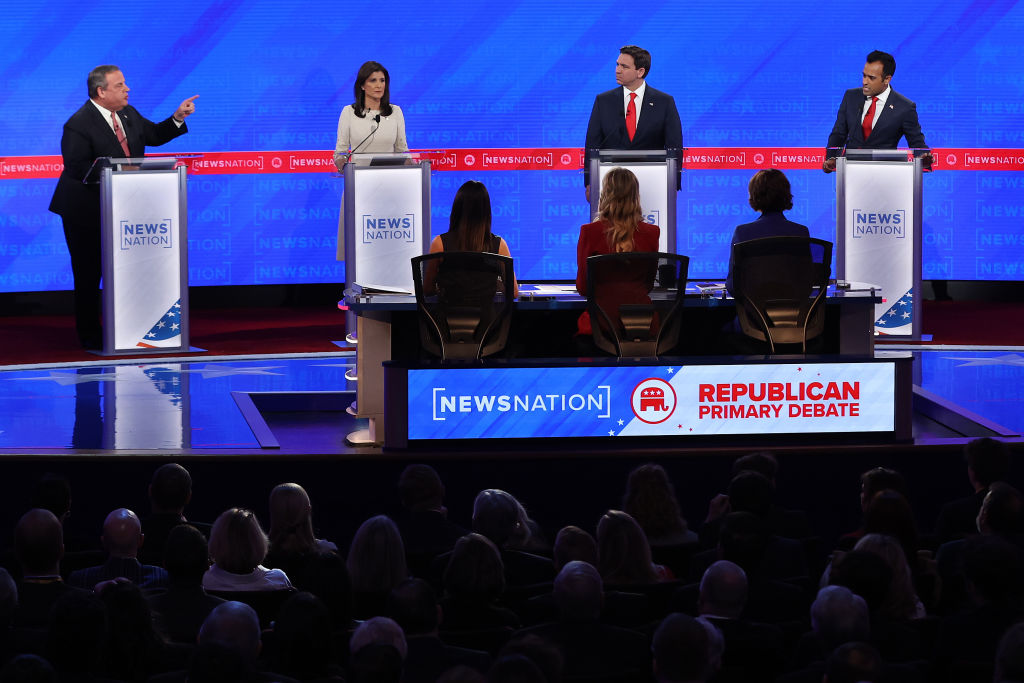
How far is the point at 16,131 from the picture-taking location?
1058 centimetres

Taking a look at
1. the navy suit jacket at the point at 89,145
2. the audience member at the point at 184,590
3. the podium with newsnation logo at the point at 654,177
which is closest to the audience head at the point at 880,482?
the audience member at the point at 184,590

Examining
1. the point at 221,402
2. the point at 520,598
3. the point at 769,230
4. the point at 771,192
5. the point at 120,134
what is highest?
the point at 120,134

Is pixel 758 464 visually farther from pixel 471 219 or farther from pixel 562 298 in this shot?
pixel 471 219

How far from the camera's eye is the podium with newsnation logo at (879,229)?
28.9ft

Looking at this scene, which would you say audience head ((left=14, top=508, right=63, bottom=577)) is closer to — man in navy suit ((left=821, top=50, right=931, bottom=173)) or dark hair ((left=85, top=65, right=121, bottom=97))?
dark hair ((left=85, top=65, right=121, bottom=97))

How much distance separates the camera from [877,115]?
907 cm

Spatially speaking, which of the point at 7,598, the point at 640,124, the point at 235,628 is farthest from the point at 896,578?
the point at 640,124

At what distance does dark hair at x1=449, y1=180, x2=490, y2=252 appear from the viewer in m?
5.77

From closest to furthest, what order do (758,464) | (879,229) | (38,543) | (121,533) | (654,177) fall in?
(38,543) < (121,533) < (758,464) < (654,177) < (879,229)

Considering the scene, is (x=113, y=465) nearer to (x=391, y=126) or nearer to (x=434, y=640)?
(x=434, y=640)

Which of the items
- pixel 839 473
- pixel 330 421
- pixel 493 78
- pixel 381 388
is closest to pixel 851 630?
pixel 839 473

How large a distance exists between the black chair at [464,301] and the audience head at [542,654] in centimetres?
275

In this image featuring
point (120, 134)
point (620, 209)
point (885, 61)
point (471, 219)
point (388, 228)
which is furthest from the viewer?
point (885, 61)

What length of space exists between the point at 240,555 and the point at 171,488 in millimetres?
816
